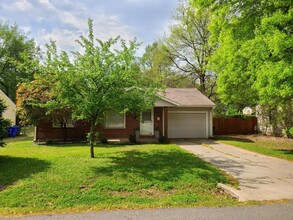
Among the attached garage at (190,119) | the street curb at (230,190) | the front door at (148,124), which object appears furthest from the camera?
the attached garage at (190,119)

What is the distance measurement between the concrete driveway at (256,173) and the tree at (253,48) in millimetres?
2720

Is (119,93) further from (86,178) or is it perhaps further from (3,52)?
(3,52)

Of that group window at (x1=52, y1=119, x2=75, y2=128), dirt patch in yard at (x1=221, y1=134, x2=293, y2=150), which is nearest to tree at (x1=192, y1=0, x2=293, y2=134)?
dirt patch in yard at (x1=221, y1=134, x2=293, y2=150)

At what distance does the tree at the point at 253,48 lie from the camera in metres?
8.84

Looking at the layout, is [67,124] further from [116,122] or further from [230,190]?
[230,190]

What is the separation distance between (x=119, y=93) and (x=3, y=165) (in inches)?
198

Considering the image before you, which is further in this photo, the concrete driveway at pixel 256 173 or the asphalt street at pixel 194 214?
the concrete driveway at pixel 256 173

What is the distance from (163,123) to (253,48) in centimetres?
934

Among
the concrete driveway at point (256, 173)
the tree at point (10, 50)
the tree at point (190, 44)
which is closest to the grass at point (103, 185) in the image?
the concrete driveway at point (256, 173)

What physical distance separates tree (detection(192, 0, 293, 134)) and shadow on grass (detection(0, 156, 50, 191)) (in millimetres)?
8769

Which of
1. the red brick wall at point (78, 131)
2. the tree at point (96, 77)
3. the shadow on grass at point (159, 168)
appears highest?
the tree at point (96, 77)

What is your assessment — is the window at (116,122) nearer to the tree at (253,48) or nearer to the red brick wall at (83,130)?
the red brick wall at (83,130)

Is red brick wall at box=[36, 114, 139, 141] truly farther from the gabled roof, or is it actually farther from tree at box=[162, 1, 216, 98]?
tree at box=[162, 1, 216, 98]

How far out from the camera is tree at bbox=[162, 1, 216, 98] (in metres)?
27.4
